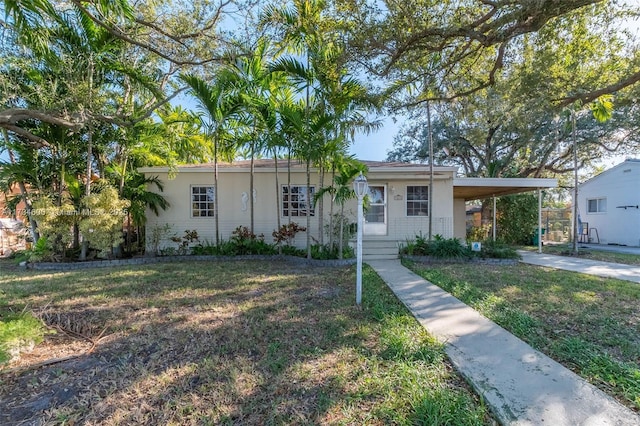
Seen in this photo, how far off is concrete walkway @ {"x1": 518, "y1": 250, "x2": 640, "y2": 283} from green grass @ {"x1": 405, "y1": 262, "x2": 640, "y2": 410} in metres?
0.69

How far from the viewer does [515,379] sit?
258cm

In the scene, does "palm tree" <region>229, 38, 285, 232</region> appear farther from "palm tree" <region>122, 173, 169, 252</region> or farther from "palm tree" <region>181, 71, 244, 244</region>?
"palm tree" <region>122, 173, 169, 252</region>

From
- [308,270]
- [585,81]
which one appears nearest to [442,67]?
[585,81]

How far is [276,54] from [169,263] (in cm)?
635

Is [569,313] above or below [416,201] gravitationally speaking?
below

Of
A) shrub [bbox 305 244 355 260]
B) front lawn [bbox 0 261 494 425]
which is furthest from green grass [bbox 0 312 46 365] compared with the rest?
shrub [bbox 305 244 355 260]

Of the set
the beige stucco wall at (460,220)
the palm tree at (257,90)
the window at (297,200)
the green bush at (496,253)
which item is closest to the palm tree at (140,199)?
the palm tree at (257,90)

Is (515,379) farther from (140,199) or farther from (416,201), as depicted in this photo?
(140,199)

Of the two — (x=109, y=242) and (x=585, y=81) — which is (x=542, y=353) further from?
(x=109, y=242)

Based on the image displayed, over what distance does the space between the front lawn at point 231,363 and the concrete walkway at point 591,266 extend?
18.5ft

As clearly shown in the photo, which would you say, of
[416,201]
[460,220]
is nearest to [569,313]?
[416,201]

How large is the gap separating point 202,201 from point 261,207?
2.05 metres

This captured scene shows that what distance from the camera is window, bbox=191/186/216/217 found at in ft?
33.7

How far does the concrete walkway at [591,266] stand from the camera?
6.83 m
